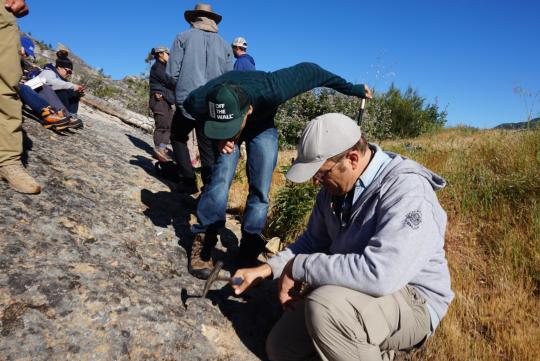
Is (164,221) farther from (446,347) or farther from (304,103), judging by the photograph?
(304,103)

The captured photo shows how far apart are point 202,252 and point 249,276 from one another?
86cm

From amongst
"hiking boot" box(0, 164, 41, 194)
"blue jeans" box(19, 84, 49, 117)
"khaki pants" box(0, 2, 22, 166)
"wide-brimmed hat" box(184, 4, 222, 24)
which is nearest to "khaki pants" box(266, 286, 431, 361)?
"hiking boot" box(0, 164, 41, 194)

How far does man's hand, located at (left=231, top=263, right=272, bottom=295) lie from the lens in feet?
7.03

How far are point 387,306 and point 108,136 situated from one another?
5106mm

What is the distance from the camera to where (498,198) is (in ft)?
13.0

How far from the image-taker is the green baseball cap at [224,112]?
2.42 metres

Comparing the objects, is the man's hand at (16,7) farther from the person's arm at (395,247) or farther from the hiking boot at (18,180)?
the person's arm at (395,247)

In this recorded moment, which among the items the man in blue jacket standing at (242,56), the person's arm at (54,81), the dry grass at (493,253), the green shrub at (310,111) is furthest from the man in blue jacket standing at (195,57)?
the green shrub at (310,111)

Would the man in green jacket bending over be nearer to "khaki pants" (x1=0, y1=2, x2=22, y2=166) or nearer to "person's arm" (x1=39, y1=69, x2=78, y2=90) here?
"khaki pants" (x1=0, y1=2, x2=22, y2=166)

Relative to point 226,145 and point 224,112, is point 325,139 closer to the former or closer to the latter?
point 224,112

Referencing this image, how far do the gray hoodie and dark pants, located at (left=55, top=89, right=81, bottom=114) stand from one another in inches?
203

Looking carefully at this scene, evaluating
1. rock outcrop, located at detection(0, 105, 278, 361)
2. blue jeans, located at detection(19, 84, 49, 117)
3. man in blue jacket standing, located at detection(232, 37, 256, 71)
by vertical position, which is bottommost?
rock outcrop, located at detection(0, 105, 278, 361)

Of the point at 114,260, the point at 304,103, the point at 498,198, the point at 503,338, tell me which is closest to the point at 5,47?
the point at 114,260

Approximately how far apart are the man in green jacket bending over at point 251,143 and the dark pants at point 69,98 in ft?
12.7
